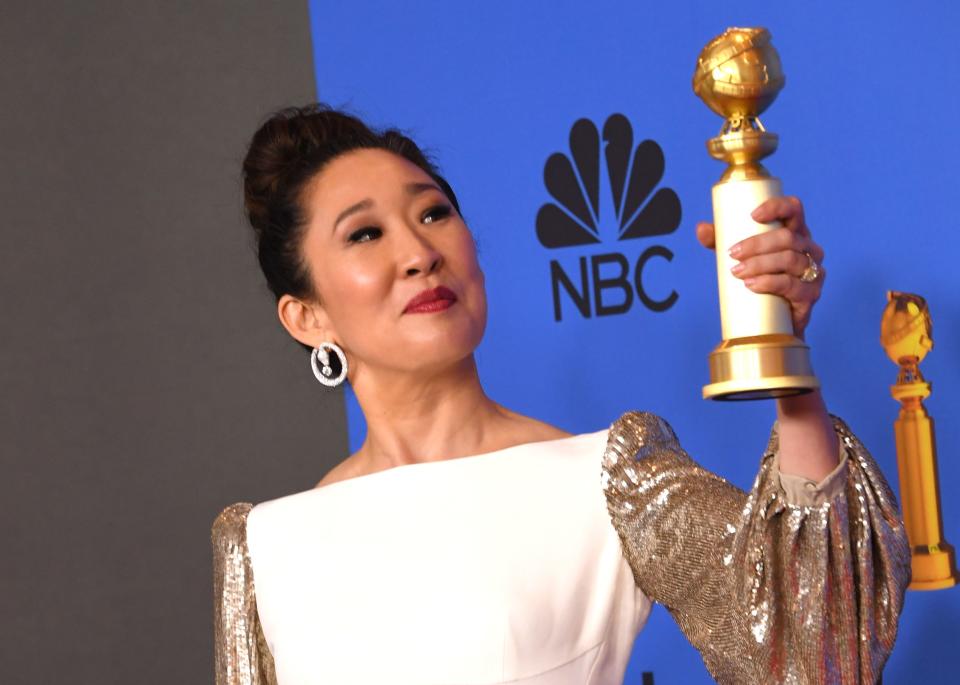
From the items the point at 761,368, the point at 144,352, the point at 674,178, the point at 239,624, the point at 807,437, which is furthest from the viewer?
the point at 144,352

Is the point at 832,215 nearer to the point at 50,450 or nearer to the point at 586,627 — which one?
the point at 586,627

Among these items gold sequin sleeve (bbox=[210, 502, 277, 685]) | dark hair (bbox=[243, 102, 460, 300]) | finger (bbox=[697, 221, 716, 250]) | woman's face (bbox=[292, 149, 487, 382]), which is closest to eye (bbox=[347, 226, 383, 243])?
woman's face (bbox=[292, 149, 487, 382])

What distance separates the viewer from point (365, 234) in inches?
72.4

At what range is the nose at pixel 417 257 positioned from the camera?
5.78ft

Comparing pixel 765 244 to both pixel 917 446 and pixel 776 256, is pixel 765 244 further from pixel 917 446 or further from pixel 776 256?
pixel 917 446

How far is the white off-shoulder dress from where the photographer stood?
4.44 feet

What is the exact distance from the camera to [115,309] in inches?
113

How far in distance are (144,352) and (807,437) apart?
184 centimetres

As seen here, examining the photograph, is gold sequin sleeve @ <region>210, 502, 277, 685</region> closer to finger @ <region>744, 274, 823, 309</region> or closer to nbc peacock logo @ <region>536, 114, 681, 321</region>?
nbc peacock logo @ <region>536, 114, 681, 321</region>

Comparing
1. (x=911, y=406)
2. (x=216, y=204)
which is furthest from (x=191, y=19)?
(x=911, y=406)

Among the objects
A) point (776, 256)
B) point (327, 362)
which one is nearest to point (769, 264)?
point (776, 256)

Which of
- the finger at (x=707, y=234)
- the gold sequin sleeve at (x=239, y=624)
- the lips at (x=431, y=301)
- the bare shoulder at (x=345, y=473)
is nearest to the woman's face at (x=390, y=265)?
the lips at (x=431, y=301)

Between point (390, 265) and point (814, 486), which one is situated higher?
point (390, 265)

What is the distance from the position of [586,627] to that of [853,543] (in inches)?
16.9
